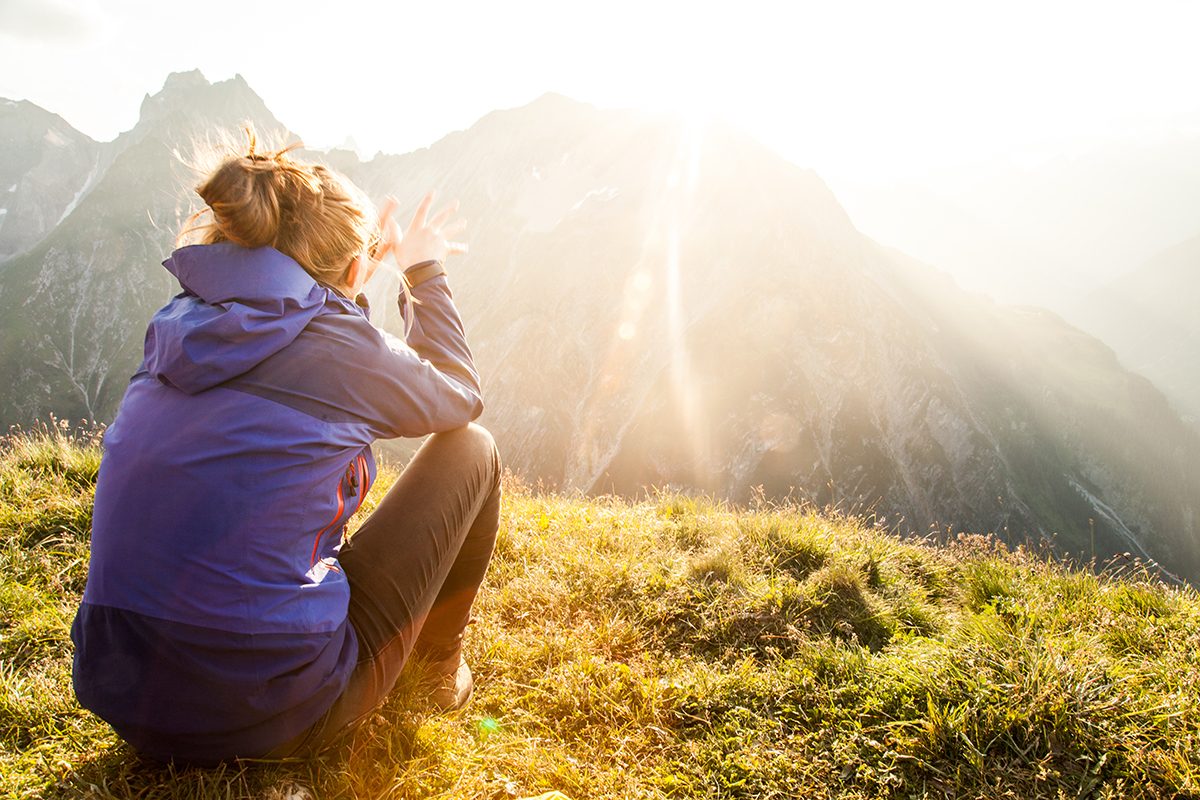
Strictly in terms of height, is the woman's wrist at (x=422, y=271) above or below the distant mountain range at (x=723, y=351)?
above

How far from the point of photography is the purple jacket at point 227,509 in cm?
178

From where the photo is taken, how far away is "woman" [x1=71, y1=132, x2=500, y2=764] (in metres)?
1.79

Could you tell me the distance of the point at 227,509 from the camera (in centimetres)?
179

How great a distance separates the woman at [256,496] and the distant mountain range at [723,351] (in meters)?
82.7

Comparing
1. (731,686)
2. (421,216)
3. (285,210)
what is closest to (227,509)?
(285,210)

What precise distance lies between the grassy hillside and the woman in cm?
58

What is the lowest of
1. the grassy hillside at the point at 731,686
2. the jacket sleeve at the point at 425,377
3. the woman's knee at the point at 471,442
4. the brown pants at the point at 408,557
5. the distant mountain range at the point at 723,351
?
the distant mountain range at the point at 723,351

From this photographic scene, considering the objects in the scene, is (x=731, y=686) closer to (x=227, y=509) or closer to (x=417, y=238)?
(x=227, y=509)

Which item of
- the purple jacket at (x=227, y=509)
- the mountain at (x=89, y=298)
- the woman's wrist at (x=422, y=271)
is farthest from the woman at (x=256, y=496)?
the mountain at (x=89, y=298)

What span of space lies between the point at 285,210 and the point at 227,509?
3.87ft

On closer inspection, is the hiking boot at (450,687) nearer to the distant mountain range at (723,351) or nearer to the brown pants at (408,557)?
the brown pants at (408,557)

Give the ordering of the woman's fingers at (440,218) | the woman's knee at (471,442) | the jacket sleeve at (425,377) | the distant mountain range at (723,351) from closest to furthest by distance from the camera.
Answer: the jacket sleeve at (425,377), the woman's knee at (471,442), the woman's fingers at (440,218), the distant mountain range at (723,351)

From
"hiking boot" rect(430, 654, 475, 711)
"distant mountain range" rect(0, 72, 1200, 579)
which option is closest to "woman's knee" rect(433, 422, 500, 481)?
"hiking boot" rect(430, 654, 475, 711)

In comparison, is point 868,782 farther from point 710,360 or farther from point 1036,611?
point 710,360
